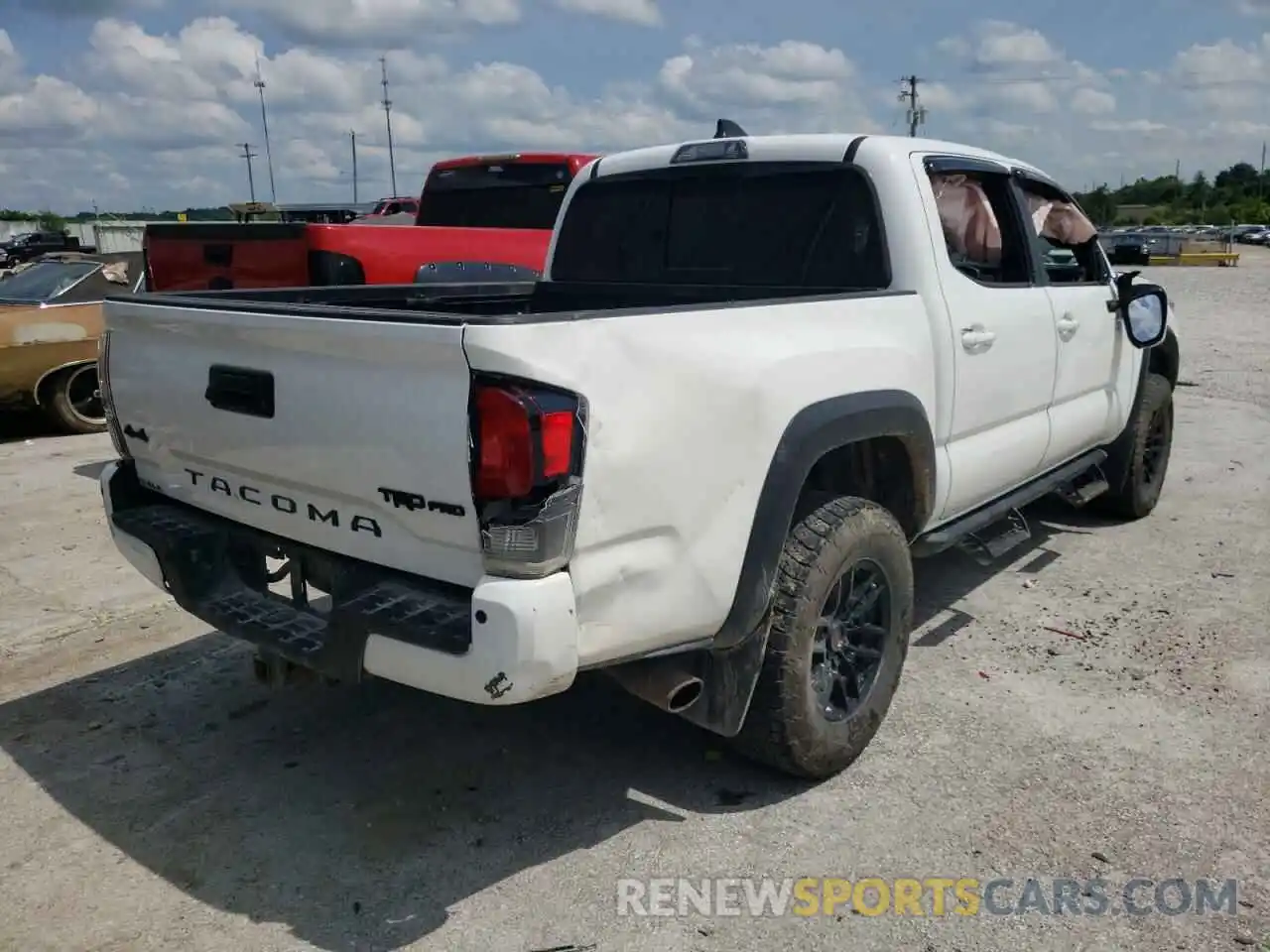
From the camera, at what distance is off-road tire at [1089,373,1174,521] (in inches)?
235

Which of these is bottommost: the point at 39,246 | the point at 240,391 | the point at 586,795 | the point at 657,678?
the point at 586,795

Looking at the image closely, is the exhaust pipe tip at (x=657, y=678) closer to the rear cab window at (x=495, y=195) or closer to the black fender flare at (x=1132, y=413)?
the black fender flare at (x=1132, y=413)

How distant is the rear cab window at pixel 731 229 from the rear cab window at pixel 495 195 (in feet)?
11.0

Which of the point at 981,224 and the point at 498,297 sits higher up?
the point at 981,224

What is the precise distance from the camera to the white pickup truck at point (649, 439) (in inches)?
97.1

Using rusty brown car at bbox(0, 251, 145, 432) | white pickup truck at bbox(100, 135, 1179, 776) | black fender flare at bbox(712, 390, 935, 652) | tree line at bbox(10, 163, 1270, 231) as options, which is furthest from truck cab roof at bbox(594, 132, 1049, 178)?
tree line at bbox(10, 163, 1270, 231)

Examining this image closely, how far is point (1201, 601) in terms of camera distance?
16.4 ft

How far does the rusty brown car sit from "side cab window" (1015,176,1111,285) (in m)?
7.45

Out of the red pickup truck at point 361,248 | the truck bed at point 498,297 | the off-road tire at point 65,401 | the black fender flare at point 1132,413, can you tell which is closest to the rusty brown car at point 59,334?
the off-road tire at point 65,401

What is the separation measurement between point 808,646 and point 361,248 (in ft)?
16.3

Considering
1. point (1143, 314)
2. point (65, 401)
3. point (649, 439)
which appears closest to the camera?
point (649, 439)

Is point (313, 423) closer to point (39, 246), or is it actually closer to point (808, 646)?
point (808, 646)

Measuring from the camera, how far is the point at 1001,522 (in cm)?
477

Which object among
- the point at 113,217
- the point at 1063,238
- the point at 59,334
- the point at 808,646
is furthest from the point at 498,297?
the point at 113,217
